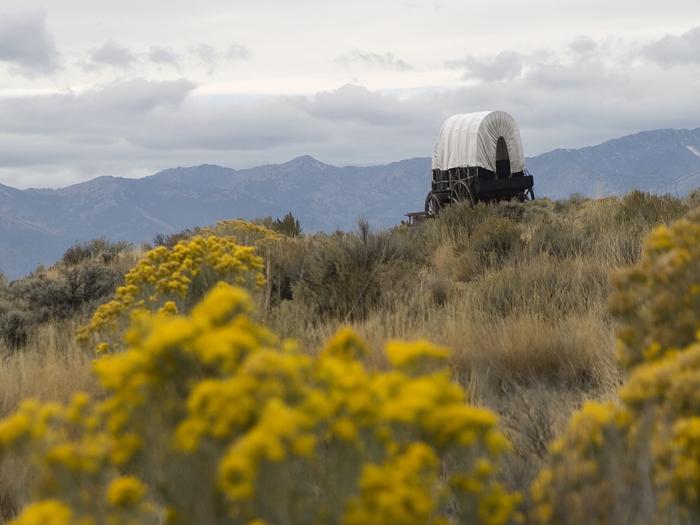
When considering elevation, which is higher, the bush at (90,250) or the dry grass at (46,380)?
the bush at (90,250)

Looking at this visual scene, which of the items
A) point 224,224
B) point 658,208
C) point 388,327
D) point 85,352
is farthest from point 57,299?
point 658,208

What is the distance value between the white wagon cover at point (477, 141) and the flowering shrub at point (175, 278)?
18.8 metres

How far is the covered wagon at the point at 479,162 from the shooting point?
23.7 meters

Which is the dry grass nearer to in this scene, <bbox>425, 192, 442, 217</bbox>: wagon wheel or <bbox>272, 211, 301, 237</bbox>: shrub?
<bbox>272, 211, 301, 237</bbox>: shrub

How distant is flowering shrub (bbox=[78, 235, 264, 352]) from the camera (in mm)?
5188

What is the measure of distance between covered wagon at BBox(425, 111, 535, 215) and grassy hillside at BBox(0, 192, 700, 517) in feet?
34.8

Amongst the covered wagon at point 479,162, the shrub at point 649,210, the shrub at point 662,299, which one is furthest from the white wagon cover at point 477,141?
the shrub at point 662,299

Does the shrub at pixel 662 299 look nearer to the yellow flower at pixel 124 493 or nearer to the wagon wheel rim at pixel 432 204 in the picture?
the yellow flower at pixel 124 493

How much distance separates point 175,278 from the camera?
5.22 metres

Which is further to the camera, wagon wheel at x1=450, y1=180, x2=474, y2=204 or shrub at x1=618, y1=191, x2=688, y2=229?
wagon wheel at x1=450, y1=180, x2=474, y2=204

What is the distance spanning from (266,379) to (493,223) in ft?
29.1

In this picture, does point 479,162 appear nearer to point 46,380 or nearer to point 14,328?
point 14,328

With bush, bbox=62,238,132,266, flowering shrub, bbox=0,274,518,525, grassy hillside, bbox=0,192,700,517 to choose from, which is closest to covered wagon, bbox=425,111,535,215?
bush, bbox=62,238,132,266

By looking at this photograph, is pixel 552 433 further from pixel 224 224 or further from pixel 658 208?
pixel 224 224
